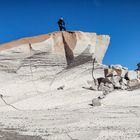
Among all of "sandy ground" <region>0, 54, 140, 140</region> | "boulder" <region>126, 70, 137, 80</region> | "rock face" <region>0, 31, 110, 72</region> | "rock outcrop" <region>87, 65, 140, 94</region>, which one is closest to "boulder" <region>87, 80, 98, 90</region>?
"rock outcrop" <region>87, 65, 140, 94</region>

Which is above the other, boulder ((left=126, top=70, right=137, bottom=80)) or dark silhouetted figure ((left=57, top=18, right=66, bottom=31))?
dark silhouetted figure ((left=57, top=18, right=66, bottom=31))

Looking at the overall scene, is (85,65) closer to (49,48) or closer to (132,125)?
(49,48)

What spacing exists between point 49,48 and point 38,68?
159 centimetres

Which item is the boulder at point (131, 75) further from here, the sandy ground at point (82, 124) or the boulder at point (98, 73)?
the sandy ground at point (82, 124)

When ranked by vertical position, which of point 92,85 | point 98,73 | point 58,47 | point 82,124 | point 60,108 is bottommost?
point 82,124

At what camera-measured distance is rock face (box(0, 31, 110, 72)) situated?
25.1 meters

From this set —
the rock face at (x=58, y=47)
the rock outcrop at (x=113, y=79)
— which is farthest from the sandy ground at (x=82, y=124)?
the rock face at (x=58, y=47)

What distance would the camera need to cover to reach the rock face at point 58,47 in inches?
989

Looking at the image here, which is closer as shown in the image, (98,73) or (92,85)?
(92,85)

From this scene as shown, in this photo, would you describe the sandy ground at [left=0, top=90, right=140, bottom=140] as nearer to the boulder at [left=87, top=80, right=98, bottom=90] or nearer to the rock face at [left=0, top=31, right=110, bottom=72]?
A: the boulder at [left=87, top=80, right=98, bottom=90]

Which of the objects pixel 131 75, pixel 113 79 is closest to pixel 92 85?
pixel 113 79

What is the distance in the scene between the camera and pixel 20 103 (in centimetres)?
2291

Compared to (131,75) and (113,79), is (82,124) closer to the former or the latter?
(113,79)

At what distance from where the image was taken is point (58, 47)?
26.2 meters
